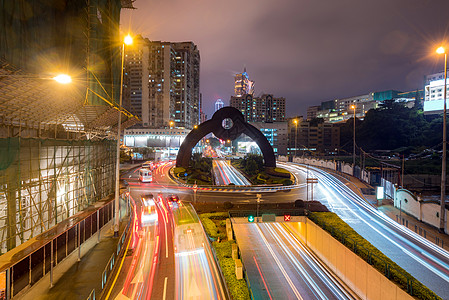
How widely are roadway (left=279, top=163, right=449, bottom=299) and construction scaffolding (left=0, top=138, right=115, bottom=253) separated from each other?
2234 cm

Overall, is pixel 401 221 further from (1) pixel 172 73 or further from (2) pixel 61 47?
(1) pixel 172 73

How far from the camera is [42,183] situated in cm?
1461

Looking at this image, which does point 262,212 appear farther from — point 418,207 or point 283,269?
point 418,207

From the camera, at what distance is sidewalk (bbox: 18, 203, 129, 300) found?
11.9 meters

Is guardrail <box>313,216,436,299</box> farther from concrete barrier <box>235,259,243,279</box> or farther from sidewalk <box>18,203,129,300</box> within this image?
sidewalk <box>18,203,129,300</box>

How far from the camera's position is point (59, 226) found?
1609cm

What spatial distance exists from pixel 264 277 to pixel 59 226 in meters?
13.9

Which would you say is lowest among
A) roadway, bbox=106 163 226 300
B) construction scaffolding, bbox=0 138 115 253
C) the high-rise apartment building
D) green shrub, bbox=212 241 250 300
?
green shrub, bbox=212 241 250 300

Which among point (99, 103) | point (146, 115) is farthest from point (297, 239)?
point (146, 115)

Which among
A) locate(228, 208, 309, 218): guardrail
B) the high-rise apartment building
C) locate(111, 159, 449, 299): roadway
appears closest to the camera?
locate(111, 159, 449, 299): roadway

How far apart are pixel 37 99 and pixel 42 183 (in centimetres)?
532

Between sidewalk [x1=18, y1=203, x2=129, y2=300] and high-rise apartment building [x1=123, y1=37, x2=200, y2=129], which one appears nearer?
sidewalk [x1=18, y1=203, x2=129, y2=300]

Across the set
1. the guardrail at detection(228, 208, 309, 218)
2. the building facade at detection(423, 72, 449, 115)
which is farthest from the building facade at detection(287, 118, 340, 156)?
the guardrail at detection(228, 208, 309, 218)

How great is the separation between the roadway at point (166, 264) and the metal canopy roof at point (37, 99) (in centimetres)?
1079
